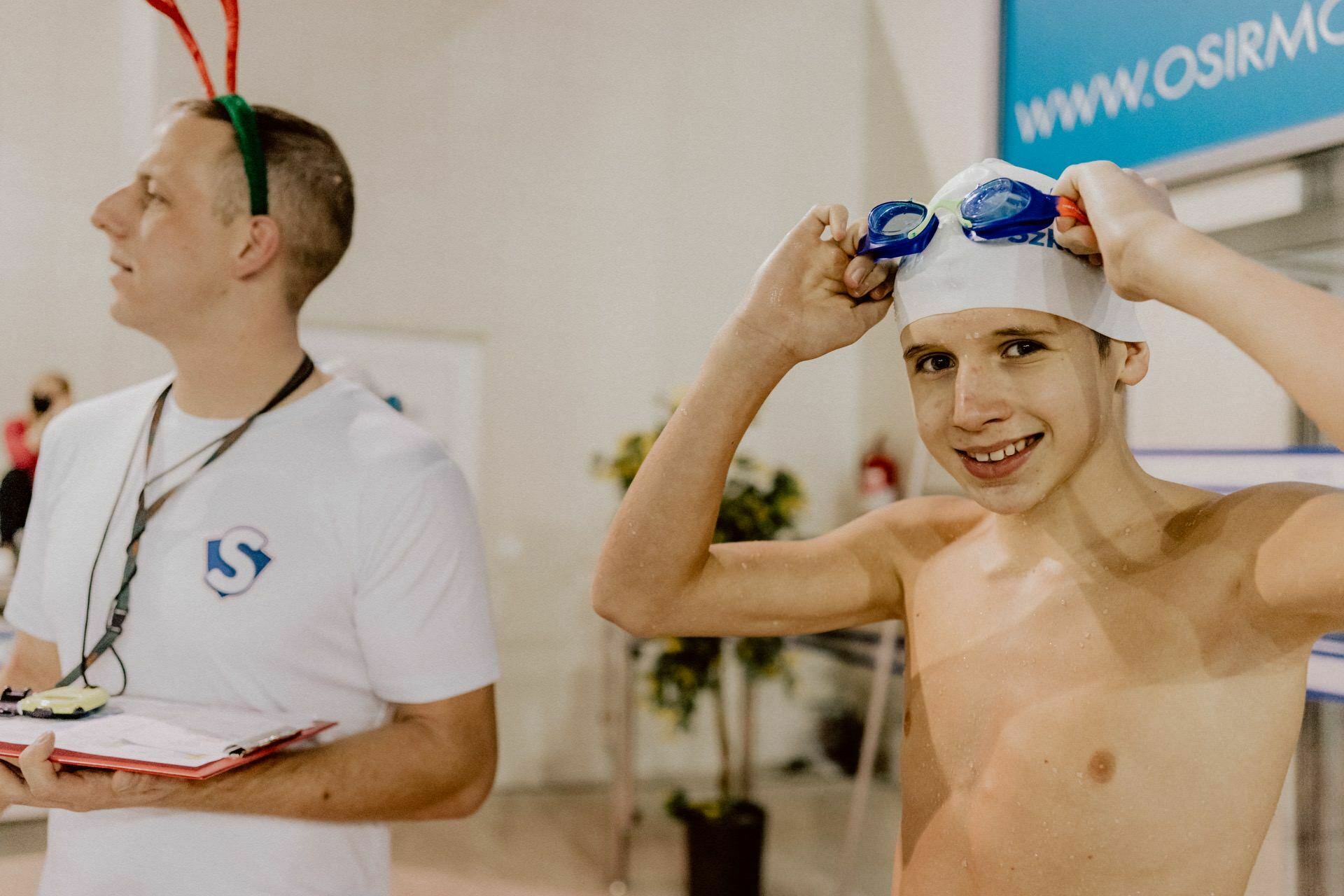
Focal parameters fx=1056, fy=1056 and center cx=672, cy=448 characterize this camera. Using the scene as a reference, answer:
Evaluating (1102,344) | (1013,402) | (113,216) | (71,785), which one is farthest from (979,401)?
(113,216)

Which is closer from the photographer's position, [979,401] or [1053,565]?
[979,401]

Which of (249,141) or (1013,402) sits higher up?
(249,141)

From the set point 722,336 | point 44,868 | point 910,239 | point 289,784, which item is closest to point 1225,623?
point 910,239

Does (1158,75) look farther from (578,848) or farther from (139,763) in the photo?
(578,848)

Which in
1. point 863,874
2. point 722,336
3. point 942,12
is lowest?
point 863,874

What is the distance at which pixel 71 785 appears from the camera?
1146mm

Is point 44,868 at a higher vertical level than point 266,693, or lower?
lower

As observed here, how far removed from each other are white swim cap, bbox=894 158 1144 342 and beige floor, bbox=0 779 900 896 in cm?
300

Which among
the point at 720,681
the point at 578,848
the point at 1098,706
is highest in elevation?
the point at 1098,706

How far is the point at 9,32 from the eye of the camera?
3.93m

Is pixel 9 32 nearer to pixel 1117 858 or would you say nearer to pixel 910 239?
pixel 910 239

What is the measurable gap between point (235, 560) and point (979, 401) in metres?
0.98

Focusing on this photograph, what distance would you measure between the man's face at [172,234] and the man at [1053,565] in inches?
29.2

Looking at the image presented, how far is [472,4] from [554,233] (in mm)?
1062
